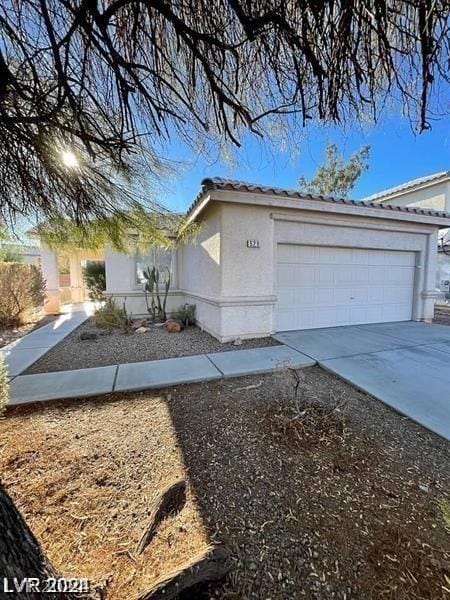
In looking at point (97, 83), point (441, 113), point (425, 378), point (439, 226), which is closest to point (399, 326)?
point (439, 226)

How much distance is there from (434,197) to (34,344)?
1754 cm

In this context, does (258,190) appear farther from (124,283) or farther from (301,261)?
(124,283)

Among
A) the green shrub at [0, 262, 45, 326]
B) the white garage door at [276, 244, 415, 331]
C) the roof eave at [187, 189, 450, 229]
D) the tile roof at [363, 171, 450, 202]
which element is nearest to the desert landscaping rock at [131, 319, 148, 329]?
the roof eave at [187, 189, 450, 229]

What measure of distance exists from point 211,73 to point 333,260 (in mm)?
6567

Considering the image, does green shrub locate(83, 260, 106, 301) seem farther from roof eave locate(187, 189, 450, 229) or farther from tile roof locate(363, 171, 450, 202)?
tile roof locate(363, 171, 450, 202)

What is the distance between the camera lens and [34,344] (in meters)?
6.79

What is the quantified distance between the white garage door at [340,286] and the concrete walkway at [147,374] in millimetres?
2126

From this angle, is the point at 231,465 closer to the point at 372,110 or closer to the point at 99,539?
the point at 99,539

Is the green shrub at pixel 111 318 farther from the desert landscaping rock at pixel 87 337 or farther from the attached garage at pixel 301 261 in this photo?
the attached garage at pixel 301 261

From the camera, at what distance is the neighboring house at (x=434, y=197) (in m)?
13.0

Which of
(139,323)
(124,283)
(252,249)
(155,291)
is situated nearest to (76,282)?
(124,283)

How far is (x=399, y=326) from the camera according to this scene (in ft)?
27.6

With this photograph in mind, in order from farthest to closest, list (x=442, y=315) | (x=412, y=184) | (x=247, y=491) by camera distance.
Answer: (x=412, y=184) → (x=442, y=315) → (x=247, y=491)

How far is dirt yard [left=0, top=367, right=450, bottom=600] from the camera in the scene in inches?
63.9
